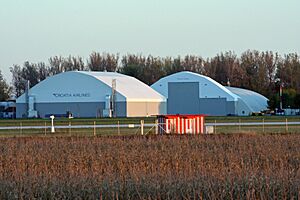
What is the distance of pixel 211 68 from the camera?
5285 inches

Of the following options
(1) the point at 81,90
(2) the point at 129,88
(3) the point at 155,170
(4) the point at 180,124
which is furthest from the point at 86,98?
(3) the point at 155,170

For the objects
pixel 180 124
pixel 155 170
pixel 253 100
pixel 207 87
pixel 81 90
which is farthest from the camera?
pixel 253 100

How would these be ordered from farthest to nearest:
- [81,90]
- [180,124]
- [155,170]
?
[81,90] < [180,124] < [155,170]

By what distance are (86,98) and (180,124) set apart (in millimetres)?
56515

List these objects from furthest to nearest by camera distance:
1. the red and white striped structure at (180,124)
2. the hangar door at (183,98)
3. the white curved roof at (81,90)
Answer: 1. the hangar door at (183,98)
2. the white curved roof at (81,90)
3. the red and white striped structure at (180,124)

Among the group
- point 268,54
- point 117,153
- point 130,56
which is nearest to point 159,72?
point 130,56

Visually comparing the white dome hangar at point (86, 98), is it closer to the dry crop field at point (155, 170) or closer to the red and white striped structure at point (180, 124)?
the red and white striped structure at point (180, 124)

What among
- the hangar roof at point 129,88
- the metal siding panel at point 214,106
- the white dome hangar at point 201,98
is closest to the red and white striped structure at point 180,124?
the hangar roof at point 129,88

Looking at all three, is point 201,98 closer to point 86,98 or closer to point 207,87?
point 207,87

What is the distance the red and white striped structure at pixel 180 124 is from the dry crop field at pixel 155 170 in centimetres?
1174

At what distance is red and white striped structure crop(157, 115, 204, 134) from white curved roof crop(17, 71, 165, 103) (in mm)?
53211

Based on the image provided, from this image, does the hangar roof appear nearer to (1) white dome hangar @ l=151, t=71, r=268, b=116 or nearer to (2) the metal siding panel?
(1) white dome hangar @ l=151, t=71, r=268, b=116

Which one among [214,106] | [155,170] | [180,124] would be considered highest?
[214,106]

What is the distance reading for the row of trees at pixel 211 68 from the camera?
12850 centimetres
